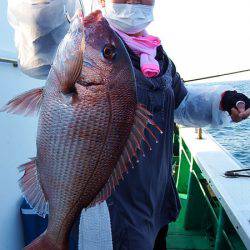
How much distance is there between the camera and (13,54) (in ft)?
9.27

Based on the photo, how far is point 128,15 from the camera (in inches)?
77.9

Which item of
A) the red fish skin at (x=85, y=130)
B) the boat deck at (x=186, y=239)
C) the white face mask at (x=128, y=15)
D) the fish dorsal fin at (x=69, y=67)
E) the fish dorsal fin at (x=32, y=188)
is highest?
the white face mask at (x=128, y=15)

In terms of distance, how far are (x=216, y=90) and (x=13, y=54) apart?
Result: 60.1 inches

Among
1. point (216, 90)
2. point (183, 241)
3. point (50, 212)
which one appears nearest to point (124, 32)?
point (216, 90)

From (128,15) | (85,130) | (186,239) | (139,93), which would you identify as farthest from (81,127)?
(186,239)

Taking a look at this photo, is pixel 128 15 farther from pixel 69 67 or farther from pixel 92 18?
pixel 69 67

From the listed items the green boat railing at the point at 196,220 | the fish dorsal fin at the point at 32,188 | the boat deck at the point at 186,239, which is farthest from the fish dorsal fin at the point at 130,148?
the boat deck at the point at 186,239

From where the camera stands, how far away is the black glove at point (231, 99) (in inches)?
76.7

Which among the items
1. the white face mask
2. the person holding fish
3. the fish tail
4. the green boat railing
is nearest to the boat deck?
the green boat railing

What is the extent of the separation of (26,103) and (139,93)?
0.69m

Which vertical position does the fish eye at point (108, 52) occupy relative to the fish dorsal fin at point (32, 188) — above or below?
above

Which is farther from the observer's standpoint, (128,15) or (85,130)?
(128,15)

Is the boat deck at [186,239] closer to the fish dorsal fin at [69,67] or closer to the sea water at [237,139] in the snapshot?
the fish dorsal fin at [69,67]

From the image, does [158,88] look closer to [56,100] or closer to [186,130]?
[56,100]
